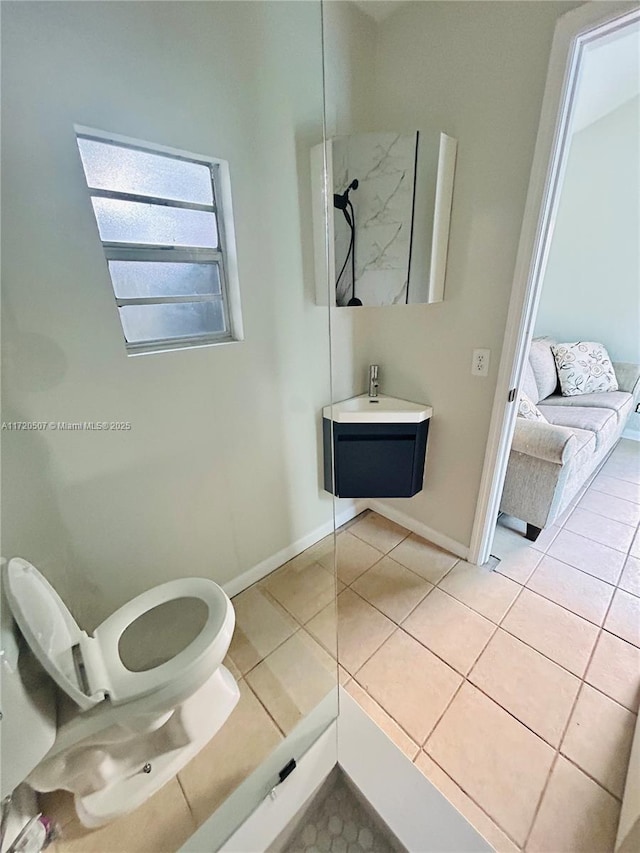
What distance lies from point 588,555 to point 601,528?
0.32 m

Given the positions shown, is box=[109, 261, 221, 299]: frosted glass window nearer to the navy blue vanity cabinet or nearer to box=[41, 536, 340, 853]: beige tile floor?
the navy blue vanity cabinet

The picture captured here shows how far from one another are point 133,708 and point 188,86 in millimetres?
1870

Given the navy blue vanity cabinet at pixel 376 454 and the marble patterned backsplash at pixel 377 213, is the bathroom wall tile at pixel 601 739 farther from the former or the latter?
the marble patterned backsplash at pixel 377 213

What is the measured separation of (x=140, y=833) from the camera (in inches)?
38.5

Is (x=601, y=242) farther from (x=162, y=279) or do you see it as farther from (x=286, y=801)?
(x=286, y=801)

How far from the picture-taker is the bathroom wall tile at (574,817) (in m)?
0.93

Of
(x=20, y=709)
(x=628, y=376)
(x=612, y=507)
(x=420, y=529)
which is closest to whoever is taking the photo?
(x=20, y=709)

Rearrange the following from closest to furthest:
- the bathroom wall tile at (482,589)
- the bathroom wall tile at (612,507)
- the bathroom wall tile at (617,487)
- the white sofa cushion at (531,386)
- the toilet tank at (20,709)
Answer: the toilet tank at (20,709) < the bathroom wall tile at (482,589) < the bathroom wall tile at (612,507) < the bathroom wall tile at (617,487) < the white sofa cushion at (531,386)

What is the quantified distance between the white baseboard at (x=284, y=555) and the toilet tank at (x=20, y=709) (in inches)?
32.3

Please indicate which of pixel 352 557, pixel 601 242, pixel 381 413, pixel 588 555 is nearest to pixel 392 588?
pixel 352 557

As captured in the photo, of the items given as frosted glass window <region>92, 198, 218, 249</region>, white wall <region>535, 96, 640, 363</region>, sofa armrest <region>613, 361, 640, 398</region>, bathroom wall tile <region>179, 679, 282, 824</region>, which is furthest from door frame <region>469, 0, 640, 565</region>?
sofa armrest <region>613, 361, 640, 398</region>

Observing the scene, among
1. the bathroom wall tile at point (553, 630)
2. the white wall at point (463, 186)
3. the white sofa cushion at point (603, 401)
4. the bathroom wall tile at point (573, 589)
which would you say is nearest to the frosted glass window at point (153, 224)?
the white wall at point (463, 186)

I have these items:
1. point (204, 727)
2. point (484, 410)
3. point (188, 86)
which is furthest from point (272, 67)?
point (204, 727)

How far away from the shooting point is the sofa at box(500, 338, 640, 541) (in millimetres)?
1774
